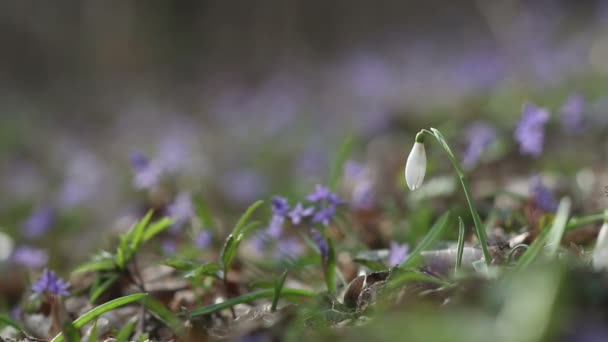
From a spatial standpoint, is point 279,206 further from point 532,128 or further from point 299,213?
point 532,128

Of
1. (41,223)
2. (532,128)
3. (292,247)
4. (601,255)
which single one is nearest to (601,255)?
(601,255)

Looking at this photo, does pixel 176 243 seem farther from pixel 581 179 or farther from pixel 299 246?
pixel 581 179

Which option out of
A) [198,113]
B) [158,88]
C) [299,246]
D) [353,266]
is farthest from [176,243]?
[158,88]

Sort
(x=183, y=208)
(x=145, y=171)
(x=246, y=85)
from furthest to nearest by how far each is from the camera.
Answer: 1. (x=246, y=85)
2. (x=145, y=171)
3. (x=183, y=208)

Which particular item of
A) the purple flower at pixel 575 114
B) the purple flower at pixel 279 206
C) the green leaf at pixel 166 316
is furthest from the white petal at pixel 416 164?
the purple flower at pixel 575 114

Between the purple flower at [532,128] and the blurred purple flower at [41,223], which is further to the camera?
the blurred purple flower at [41,223]

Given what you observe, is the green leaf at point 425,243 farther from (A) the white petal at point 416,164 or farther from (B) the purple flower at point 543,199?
(B) the purple flower at point 543,199
